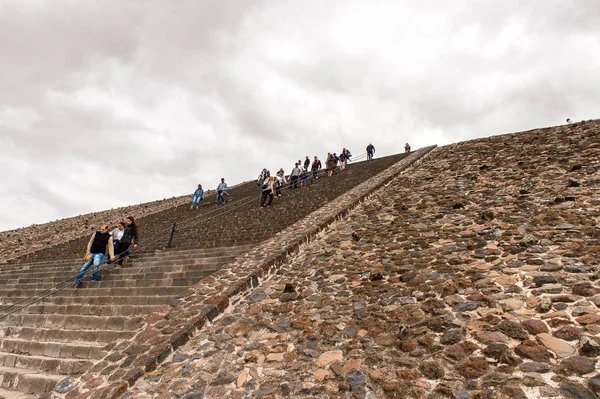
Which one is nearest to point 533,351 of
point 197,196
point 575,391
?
point 575,391

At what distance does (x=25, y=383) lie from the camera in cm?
496

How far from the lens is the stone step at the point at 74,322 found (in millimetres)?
5873

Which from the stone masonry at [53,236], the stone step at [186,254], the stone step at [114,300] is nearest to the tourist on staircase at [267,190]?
the stone step at [186,254]

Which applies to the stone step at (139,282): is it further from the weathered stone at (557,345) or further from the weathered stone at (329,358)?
the weathered stone at (557,345)

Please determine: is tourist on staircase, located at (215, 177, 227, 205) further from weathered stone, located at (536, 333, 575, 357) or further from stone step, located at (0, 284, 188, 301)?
weathered stone, located at (536, 333, 575, 357)

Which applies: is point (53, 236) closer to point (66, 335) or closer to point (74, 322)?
point (74, 322)

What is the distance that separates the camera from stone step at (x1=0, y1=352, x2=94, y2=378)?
502cm

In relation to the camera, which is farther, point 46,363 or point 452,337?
point 46,363

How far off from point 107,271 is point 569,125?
15.9 m

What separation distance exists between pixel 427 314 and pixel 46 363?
18.8ft

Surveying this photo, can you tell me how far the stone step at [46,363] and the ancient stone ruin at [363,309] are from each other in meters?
0.03

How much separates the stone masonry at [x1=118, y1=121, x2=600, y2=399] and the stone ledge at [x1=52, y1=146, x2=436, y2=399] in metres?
0.10

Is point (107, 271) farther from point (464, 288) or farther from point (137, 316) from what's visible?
point (464, 288)

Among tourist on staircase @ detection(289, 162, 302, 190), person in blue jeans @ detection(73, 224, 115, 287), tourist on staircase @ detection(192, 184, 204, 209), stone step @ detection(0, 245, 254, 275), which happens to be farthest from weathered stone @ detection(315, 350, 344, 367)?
tourist on staircase @ detection(192, 184, 204, 209)
